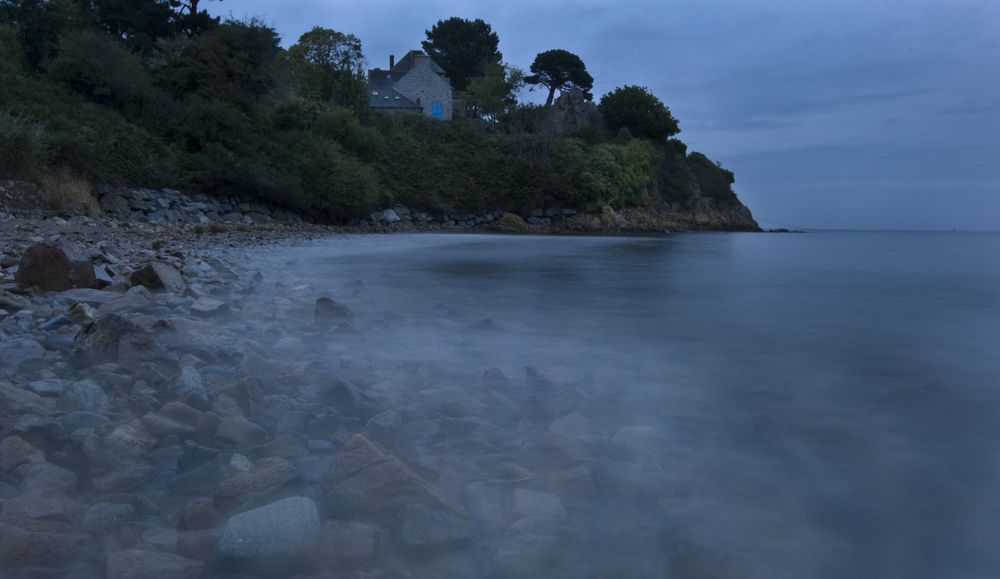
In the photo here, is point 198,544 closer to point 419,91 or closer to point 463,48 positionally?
point 419,91

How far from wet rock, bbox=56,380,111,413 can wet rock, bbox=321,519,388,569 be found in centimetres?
121

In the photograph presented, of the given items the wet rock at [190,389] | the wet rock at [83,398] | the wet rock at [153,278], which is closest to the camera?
the wet rock at [83,398]

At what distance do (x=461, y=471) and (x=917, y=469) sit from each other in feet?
5.50

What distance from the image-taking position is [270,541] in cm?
148

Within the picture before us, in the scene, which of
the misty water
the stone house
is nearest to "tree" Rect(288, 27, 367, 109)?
the stone house

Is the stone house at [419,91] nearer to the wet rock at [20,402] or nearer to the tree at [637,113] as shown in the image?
the tree at [637,113]

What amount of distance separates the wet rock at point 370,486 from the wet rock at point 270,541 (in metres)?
0.18

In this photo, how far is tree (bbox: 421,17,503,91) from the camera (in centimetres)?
5916

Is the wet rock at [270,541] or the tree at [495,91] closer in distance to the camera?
the wet rock at [270,541]

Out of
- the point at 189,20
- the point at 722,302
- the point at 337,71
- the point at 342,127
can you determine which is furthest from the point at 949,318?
the point at 337,71

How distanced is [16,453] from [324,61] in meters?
42.5

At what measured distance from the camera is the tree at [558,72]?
53.4m

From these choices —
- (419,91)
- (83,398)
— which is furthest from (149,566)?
(419,91)

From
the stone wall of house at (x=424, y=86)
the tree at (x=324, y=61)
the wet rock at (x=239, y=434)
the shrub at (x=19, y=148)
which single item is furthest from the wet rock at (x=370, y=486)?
the stone wall of house at (x=424, y=86)
